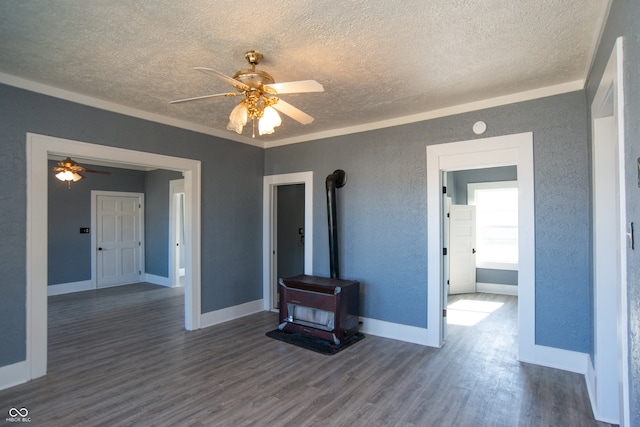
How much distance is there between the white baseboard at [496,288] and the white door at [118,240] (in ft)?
24.2

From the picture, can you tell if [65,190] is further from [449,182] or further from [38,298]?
[449,182]

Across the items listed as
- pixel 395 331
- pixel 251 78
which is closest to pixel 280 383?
pixel 395 331

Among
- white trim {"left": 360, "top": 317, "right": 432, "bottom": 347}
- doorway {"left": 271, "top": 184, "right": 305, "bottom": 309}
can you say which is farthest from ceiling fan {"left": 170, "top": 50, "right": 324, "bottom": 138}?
doorway {"left": 271, "top": 184, "right": 305, "bottom": 309}

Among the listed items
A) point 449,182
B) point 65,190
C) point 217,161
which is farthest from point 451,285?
point 65,190

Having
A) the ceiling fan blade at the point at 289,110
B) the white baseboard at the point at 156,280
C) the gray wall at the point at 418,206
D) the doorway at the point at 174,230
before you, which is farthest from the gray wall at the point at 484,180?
the white baseboard at the point at 156,280

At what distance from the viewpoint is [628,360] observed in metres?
1.44

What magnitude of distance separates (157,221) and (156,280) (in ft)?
4.32

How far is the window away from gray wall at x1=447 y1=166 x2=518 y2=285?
0.08 meters

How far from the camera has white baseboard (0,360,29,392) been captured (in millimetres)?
2836

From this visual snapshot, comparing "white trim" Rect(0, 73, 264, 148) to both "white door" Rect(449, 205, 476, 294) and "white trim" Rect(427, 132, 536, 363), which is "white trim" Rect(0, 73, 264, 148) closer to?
"white trim" Rect(427, 132, 536, 363)

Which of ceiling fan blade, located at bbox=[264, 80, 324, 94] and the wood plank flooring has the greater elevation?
ceiling fan blade, located at bbox=[264, 80, 324, 94]

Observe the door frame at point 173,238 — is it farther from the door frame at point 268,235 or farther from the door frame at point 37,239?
the door frame at point 37,239

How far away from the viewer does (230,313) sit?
15.7ft

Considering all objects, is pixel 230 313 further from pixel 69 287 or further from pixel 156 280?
pixel 69 287
